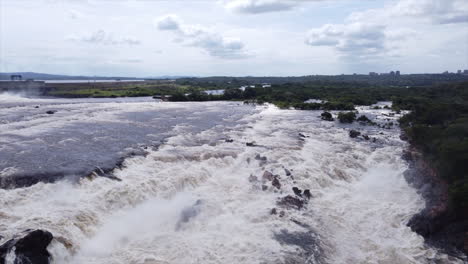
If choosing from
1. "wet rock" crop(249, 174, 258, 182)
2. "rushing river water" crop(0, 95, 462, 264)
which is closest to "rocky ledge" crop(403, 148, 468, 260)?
"rushing river water" crop(0, 95, 462, 264)

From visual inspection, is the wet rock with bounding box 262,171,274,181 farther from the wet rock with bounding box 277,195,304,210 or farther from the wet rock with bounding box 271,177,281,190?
the wet rock with bounding box 277,195,304,210

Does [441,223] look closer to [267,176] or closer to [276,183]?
[276,183]

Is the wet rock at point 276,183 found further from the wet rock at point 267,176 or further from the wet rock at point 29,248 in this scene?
the wet rock at point 29,248

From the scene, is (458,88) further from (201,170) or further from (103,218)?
(103,218)

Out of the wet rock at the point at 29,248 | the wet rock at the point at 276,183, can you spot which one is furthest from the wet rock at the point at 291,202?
the wet rock at the point at 29,248

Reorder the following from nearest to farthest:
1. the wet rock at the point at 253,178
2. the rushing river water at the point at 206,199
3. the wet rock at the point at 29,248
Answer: the wet rock at the point at 29,248, the rushing river water at the point at 206,199, the wet rock at the point at 253,178

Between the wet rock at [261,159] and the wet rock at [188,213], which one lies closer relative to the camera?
the wet rock at [188,213]
